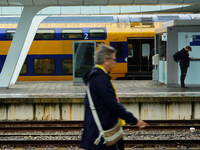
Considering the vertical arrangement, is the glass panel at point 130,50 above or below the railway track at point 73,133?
above

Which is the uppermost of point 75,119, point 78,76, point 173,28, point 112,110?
point 173,28

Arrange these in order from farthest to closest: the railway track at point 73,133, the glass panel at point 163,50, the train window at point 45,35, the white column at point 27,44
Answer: the train window at point 45,35 → the white column at point 27,44 → the glass panel at point 163,50 → the railway track at point 73,133

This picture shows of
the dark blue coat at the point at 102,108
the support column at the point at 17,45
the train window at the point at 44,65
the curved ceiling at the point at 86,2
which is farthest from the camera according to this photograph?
the train window at the point at 44,65

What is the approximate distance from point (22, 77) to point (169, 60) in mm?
7497

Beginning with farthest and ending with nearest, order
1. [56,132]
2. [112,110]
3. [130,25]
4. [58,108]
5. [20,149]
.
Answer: [130,25] < [58,108] < [56,132] < [20,149] < [112,110]

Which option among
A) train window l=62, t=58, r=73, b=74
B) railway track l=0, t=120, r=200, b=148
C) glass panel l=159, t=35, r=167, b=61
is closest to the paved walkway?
railway track l=0, t=120, r=200, b=148

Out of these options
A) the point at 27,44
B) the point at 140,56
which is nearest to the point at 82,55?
the point at 27,44

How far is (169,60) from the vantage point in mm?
12125

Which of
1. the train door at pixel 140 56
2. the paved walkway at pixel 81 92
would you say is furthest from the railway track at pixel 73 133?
the train door at pixel 140 56

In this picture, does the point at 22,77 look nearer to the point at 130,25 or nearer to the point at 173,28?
the point at 130,25

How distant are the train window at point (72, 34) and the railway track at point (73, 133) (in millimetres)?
7337

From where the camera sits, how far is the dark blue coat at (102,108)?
9.64 feet

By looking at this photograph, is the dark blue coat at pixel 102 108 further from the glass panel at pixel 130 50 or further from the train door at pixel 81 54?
the glass panel at pixel 130 50

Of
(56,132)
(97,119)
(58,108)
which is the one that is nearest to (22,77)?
(58,108)
